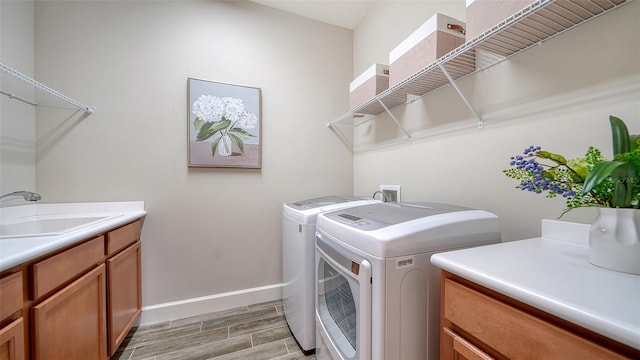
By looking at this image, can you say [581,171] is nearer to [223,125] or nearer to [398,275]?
[398,275]

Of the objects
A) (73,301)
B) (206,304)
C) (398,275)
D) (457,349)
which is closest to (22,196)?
(73,301)

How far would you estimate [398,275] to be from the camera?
0.82m

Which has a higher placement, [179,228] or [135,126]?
[135,126]

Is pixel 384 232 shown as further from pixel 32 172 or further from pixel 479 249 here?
pixel 32 172

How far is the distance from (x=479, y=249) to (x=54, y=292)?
158 cm

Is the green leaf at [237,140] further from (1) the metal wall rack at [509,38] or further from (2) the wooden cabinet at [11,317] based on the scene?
(2) the wooden cabinet at [11,317]

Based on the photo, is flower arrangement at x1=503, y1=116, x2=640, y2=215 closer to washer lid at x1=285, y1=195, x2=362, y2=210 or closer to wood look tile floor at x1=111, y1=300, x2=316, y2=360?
washer lid at x1=285, y1=195, x2=362, y2=210

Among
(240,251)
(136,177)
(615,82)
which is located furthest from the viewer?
(240,251)

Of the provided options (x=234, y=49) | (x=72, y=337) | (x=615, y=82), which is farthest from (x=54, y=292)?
(x=615, y=82)

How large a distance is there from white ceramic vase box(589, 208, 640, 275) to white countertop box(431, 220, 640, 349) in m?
0.02

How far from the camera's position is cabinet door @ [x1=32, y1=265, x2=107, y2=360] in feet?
2.72

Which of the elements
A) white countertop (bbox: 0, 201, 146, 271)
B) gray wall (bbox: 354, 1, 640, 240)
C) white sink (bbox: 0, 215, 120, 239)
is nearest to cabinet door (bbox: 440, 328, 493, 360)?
gray wall (bbox: 354, 1, 640, 240)

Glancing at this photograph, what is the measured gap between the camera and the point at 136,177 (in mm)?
1754

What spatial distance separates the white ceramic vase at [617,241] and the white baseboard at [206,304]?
6.70 ft
